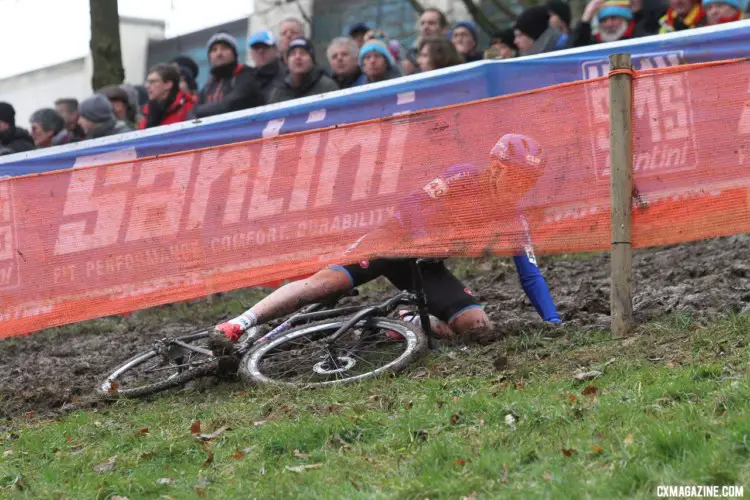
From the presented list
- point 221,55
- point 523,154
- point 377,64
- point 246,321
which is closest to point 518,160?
point 523,154

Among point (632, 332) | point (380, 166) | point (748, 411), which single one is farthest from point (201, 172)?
point (748, 411)

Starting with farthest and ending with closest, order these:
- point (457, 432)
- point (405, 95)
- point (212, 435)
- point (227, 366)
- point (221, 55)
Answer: point (221, 55) → point (405, 95) → point (227, 366) → point (212, 435) → point (457, 432)

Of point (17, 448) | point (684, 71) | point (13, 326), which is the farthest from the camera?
point (13, 326)

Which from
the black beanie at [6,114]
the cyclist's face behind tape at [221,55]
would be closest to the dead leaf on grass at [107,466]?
the cyclist's face behind tape at [221,55]

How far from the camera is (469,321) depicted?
27.5ft

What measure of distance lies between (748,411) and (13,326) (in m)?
5.39

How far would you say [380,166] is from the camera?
8078mm

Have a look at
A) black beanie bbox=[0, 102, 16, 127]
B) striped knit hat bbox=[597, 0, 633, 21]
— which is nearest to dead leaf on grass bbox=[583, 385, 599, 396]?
striped knit hat bbox=[597, 0, 633, 21]

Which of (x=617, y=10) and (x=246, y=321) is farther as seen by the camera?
(x=617, y=10)

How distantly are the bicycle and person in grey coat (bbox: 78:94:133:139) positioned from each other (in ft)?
14.8

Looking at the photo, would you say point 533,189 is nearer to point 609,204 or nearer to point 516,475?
point 609,204

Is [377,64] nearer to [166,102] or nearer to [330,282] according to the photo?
[166,102]

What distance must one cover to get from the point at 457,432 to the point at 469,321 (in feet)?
8.12

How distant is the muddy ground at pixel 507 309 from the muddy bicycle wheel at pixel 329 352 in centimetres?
76
